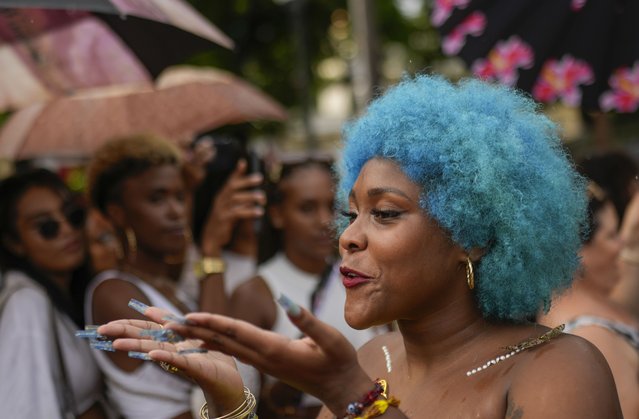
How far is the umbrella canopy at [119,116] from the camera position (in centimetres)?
588

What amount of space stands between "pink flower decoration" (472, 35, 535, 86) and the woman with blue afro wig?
212 centimetres

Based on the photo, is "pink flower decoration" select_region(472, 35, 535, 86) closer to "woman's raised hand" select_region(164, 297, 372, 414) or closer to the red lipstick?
the red lipstick

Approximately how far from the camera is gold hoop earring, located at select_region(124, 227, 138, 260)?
4176mm

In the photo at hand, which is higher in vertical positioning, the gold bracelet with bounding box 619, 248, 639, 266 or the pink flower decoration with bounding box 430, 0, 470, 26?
the pink flower decoration with bounding box 430, 0, 470, 26

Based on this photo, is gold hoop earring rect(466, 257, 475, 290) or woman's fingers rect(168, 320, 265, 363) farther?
gold hoop earring rect(466, 257, 475, 290)

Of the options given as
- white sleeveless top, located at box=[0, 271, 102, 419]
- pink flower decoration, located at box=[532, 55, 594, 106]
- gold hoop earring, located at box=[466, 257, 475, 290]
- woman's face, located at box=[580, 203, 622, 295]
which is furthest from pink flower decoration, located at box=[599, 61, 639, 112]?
white sleeveless top, located at box=[0, 271, 102, 419]

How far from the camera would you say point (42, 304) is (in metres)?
3.94

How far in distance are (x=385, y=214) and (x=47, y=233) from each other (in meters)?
2.48

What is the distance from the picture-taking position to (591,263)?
165 inches

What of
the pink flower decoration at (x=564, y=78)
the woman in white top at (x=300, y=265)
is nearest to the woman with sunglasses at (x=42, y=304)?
the woman in white top at (x=300, y=265)

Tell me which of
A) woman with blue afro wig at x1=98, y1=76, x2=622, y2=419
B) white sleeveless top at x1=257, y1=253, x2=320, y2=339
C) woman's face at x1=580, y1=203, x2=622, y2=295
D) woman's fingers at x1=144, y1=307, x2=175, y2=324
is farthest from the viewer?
white sleeveless top at x1=257, y1=253, x2=320, y2=339

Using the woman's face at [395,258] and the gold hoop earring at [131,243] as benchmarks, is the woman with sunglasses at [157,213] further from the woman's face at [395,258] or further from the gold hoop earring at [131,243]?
the woman's face at [395,258]

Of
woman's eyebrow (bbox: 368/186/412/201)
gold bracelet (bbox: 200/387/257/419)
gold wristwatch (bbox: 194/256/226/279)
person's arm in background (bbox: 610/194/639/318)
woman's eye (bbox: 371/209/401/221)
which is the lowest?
person's arm in background (bbox: 610/194/639/318)

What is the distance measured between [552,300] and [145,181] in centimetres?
234
